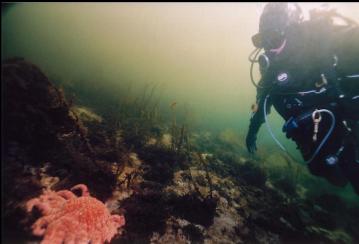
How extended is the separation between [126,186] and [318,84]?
4.15 m

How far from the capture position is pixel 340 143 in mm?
4215

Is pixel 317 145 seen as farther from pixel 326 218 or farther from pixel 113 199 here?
pixel 326 218

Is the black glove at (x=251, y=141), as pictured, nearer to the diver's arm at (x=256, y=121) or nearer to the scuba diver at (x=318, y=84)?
the diver's arm at (x=256, y=121)

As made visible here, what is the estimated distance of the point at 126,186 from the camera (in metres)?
5.40

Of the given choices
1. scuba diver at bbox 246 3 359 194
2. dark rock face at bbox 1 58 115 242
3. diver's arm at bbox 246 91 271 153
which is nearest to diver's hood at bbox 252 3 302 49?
scuba diver at bbox 246 3 359 194

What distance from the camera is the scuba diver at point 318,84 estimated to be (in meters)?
4.22

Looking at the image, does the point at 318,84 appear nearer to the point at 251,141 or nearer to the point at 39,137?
the point at 251,141

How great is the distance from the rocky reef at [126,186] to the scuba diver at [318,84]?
2126 mm

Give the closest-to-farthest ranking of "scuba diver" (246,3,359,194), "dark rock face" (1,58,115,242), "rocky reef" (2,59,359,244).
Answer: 1. "rocky reef" (2,59,359,244)
2. "dark rock face" (1,58,115,242)
3. "scuba diver" (246,3,359,194)

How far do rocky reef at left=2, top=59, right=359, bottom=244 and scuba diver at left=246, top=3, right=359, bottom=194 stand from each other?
2126 mm

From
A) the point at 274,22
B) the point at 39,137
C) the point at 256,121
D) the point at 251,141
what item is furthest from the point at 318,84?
the point at 39,137

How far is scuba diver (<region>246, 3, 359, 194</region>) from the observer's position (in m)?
4.22

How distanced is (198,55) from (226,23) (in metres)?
68.8

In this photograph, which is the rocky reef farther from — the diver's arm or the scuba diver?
the scuba diver
